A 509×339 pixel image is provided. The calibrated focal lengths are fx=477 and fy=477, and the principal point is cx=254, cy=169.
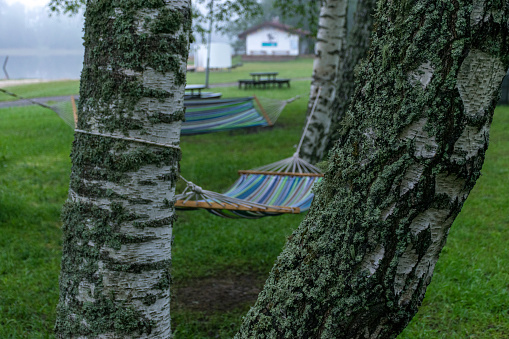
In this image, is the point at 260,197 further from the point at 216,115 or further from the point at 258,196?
the point at 216,115

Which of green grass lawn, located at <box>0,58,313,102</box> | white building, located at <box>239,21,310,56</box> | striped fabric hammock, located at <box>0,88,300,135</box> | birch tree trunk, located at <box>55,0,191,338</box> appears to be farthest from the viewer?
white building, located at <box>239,21,310,56</box>

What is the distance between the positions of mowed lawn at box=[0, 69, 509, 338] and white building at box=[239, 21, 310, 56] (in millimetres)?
37183

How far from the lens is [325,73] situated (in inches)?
223

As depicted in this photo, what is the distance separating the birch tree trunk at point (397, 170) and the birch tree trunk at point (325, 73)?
4.17 m

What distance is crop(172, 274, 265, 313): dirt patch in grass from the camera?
2.80 metres

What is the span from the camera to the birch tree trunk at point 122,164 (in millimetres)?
1438

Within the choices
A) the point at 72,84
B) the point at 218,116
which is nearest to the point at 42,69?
the point at 72,84

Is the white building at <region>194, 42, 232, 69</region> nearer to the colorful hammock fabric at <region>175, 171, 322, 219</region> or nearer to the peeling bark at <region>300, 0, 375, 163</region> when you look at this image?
the peeling bark at <region>300, 0, 375, 163</region>

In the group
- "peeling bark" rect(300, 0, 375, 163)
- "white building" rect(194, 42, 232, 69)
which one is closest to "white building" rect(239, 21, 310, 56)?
"white building" rect(194, 42, 232, 69)

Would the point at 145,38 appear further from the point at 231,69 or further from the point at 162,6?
the point at 231,69

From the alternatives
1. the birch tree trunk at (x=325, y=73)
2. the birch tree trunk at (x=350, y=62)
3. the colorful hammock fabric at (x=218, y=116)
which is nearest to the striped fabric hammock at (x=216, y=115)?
the colorful hammock fabric at (x=218, y=116)

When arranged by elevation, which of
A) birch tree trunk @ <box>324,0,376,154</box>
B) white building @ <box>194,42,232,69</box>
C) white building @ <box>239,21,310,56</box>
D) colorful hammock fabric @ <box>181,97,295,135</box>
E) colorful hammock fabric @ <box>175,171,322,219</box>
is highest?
white building @ <box>239,21,310,56</box>

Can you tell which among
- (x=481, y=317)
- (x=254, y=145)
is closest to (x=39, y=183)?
(x=254, y=145)

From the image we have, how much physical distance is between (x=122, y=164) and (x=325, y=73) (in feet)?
14.8
